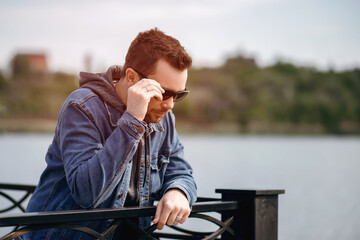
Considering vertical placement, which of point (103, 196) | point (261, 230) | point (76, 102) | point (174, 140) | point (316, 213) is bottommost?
point (316, 213)

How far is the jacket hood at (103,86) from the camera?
5.17 ft

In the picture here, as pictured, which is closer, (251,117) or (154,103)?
(154,103)

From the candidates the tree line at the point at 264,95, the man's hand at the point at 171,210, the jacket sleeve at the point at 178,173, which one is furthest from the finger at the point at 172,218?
the tree line at the point at 264,95

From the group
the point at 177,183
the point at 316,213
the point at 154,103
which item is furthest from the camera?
the point at 316,213

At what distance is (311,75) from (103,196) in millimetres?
67167

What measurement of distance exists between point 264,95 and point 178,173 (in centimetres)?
6274

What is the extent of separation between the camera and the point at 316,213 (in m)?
18.8

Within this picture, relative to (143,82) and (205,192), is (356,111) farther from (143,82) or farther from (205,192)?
(143,82)

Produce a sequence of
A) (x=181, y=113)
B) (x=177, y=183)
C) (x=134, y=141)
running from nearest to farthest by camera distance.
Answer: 1. (x=134, y=141)
2. (x=177, y=183)
3. (x=181, y=113)

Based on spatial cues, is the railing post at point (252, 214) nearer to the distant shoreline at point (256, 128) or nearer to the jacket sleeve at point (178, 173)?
the jacket sleeve at point (178, 173)

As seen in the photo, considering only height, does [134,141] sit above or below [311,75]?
below

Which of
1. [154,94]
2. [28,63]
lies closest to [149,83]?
[154,94]

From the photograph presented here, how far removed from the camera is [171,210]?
57.3 inches

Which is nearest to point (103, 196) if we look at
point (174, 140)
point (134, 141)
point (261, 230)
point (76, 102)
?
point (134, 141)
